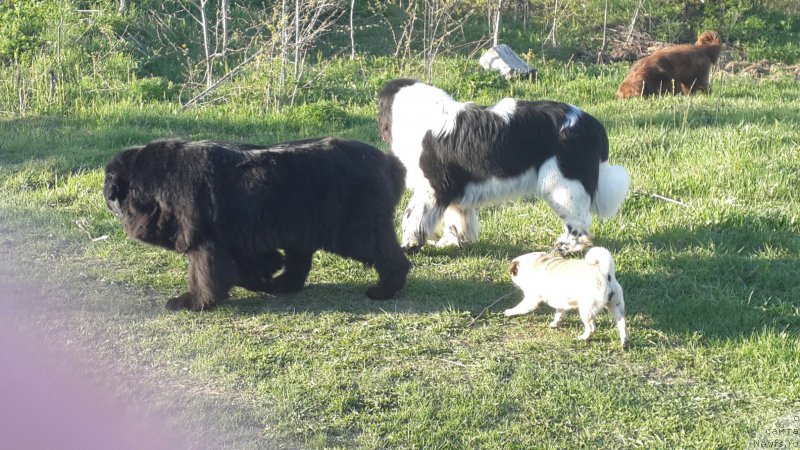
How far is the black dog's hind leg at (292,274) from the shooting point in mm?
7098

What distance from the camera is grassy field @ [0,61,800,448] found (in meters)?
5.26

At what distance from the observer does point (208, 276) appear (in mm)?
6652

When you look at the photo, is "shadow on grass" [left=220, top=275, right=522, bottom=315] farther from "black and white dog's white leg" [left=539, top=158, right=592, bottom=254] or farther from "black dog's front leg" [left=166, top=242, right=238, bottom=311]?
"black and white dog's white leg" [left=539, top=158, right=592, bottom=254]

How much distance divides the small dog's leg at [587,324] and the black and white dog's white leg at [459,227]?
1970 millimetres

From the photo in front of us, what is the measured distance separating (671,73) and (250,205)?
8.19 metres

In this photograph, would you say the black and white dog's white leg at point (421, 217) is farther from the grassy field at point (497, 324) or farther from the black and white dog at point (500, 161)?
Result: the grassy field at point (497, 324)

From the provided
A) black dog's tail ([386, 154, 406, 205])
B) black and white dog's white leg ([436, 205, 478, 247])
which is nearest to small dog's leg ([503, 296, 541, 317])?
black dog's tail ([386, 154, 406, 205])

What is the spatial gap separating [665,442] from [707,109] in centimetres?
761

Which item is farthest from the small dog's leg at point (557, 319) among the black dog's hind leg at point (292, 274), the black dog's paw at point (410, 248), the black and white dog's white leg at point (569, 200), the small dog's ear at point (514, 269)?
the black dog's hind leg at point (292, 274)

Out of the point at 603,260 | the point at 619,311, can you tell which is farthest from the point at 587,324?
the point at 603,260

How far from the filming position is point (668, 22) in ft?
54.1

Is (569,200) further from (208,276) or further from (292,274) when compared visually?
(208,276)

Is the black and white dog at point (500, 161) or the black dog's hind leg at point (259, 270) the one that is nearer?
the black dog's hind leg at point (259, 270)

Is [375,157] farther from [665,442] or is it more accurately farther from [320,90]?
[320,90]
